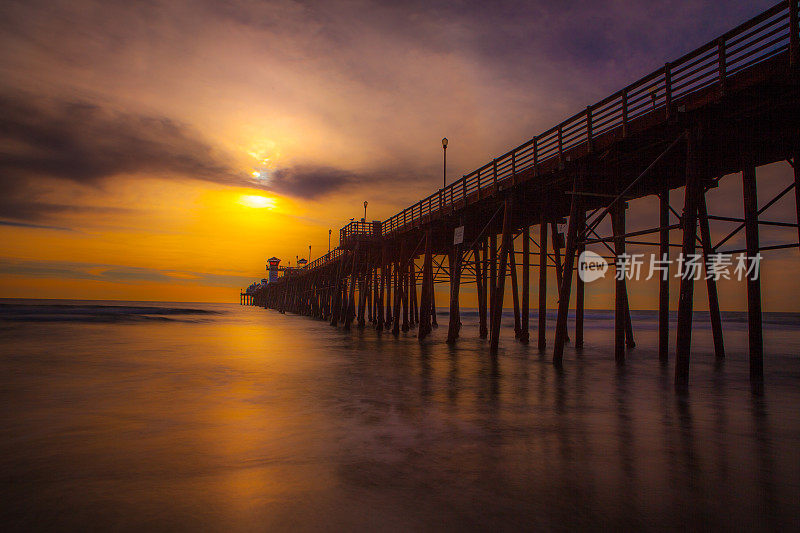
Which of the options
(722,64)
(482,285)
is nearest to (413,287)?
(482,285)

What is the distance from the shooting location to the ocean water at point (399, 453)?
412 cm

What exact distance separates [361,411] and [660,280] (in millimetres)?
10120

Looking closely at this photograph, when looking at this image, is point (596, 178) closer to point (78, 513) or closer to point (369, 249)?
point (78, 513)

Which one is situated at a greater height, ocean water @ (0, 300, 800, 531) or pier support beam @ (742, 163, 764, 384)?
pier support beam @ (742, 163, 764, 384)

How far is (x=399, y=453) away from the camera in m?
5.83

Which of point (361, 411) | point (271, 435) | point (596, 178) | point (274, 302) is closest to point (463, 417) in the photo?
point (361, 411)

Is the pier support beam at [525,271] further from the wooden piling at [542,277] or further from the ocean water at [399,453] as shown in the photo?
the ocean water at [399,453]

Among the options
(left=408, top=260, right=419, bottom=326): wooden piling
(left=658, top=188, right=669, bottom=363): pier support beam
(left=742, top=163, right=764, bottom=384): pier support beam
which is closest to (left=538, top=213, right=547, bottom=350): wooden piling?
(left=658, top=188, right=669, bottom=363): pier support beam

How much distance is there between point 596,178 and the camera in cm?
1496

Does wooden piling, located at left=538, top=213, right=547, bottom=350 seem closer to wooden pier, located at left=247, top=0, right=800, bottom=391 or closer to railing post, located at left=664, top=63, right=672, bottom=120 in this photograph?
wooden pier, located at left=247, top=0, right=800, bottom=391

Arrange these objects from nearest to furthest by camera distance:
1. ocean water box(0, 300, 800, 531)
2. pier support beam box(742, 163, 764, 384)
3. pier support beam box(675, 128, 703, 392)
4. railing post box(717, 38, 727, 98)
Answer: ocean water box(0, 300, 800, 531) → railing post box(717, 38, 727, 98) → pier support beam box(675, 128, 703, 392) → pier support beam box(742, 163, 764, 384)

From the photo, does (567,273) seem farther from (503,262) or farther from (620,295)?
(503,262)

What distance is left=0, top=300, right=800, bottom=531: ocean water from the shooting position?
412cm

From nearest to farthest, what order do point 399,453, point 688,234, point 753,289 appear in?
point 399,453 → point 688,234 → point 753,289
